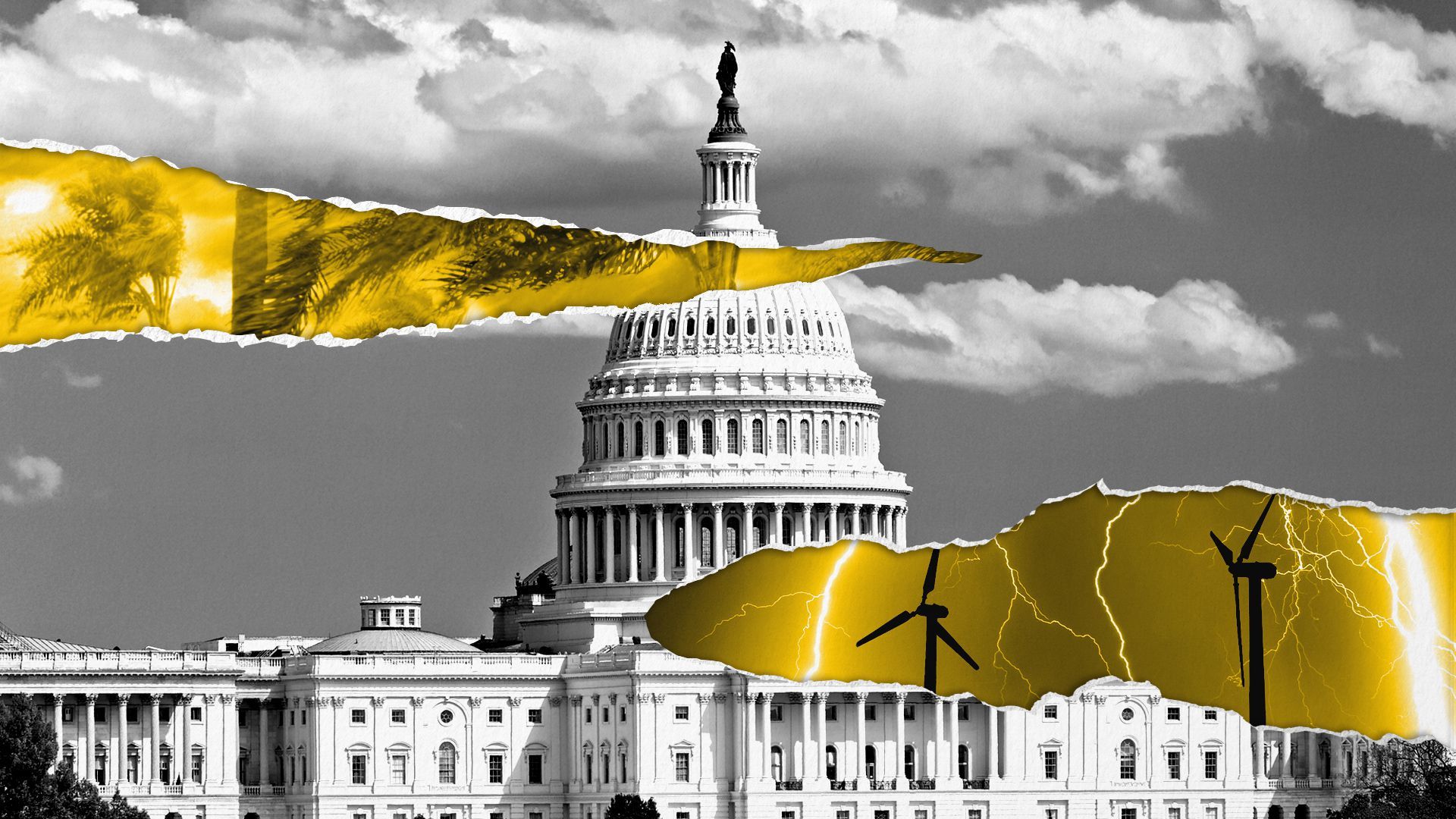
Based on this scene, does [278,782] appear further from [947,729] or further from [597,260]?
[597,260]

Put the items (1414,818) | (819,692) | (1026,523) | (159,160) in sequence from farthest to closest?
(819,692) < (1414,818) < (1026,523) < (159,160)

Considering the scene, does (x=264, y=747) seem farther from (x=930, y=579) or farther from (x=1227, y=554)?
(x=1227, y=554)

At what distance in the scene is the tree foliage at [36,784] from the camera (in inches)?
5492

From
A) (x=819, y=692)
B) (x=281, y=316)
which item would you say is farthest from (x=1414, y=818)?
(x=281, y=316)

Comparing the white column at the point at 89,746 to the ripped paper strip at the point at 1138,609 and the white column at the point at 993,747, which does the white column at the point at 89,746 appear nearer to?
the white column at the point at 993,747

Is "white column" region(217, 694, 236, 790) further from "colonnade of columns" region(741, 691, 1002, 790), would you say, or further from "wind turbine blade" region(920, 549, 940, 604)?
"wind turbine blade" region(920, 549, 940, 604)

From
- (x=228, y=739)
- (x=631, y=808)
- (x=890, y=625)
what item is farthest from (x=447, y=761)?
(x=890, y=625)

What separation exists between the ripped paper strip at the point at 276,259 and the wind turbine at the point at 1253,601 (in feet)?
22.6

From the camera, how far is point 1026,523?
1148 inches

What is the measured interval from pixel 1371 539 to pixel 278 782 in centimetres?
17394

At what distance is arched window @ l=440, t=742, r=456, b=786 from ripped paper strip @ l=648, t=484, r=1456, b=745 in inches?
6569

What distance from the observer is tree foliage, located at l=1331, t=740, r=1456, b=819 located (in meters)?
110

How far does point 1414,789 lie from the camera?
128 m

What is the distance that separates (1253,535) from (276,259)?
32.3 ft
